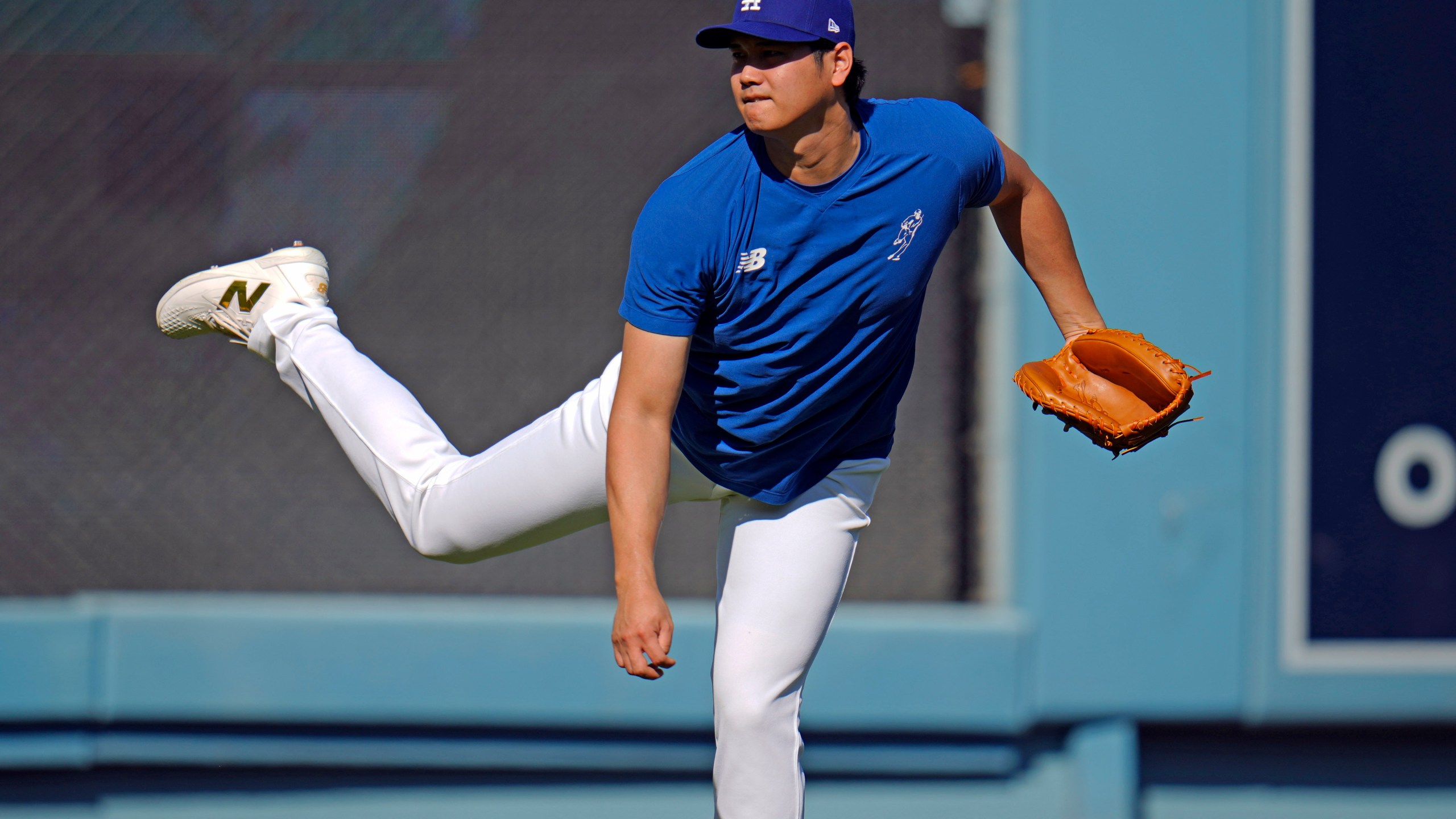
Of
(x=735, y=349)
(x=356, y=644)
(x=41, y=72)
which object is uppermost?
(x=41, y=72)

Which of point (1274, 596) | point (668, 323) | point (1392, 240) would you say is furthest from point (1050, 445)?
point (668, 323)

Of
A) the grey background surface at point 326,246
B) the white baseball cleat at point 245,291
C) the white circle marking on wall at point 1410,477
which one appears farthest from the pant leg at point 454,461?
the white circle marking on wall at point 1410,477

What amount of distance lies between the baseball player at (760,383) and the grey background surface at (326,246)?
3.67ft

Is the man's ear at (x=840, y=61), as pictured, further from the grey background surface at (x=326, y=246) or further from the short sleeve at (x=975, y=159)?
the grey background surface at (x=326, y=246)

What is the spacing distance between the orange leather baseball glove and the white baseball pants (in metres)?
0.43

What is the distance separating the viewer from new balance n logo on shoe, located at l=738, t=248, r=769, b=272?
6.02 feet

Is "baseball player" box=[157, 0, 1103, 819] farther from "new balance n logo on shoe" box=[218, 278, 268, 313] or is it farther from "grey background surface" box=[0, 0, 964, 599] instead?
"grey background surface" box=[0, 0, 964, 599]

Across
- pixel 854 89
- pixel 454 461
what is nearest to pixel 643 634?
pixel 454 461

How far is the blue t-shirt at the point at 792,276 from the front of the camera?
1805 mm

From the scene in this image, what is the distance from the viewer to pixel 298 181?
346 centimetres

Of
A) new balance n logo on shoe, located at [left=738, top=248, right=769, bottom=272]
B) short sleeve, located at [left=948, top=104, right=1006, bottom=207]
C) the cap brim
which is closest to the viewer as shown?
the cap brim

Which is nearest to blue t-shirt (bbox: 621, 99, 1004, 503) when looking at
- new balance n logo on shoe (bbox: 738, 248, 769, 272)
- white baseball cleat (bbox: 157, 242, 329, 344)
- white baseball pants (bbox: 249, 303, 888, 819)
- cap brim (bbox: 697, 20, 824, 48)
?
new balance n logo on shoe (bbox: 738, 248, 769, 272)

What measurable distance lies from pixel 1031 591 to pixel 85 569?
2973mm

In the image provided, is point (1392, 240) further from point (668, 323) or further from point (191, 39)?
point (191, 39)
